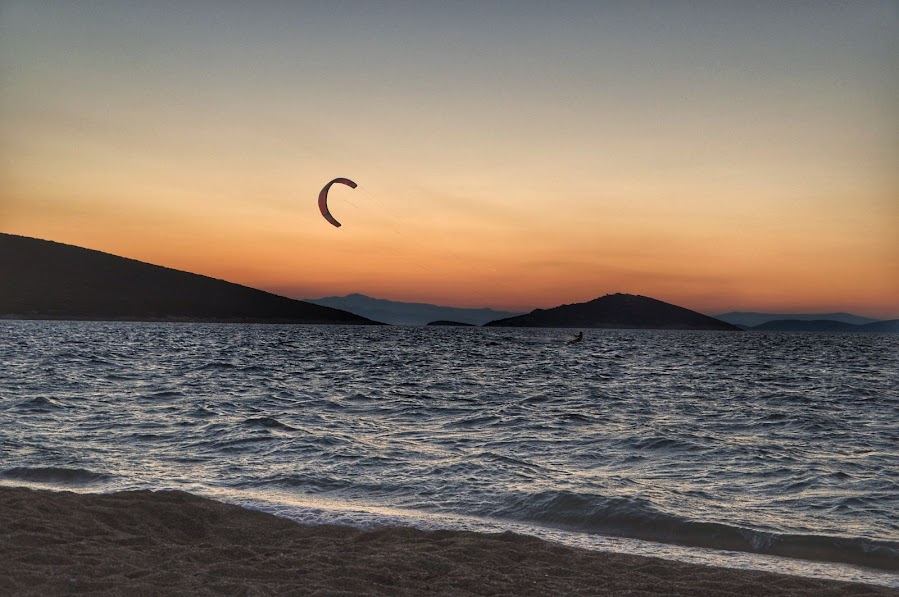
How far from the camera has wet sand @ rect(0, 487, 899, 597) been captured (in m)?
7.11

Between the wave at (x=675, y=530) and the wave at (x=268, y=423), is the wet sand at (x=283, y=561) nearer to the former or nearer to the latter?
the wave at (x=675, y=530)

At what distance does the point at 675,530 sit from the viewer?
10953 mm

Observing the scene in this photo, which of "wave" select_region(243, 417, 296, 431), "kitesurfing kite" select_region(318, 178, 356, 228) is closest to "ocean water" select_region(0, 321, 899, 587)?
"wave" select_region(243, 417, 296, 431)

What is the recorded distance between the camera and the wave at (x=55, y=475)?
1297 cm

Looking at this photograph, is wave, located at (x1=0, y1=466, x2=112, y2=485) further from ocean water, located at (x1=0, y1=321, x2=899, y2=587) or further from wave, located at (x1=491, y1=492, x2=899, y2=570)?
wave, located at (x1=491, y1=492, x2=899, y2=570)

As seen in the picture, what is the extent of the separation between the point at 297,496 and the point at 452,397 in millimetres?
17810

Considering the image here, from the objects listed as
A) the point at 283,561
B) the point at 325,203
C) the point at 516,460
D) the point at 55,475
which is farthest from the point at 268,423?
the point at 325,203

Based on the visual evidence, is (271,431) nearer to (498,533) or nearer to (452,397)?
(498,533)

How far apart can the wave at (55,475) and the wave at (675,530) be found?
7.61 meters

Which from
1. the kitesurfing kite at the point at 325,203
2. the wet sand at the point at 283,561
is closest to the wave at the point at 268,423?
the wet sand at the point at 283,561

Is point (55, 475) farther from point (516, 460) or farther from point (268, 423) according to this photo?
point (516, 460)

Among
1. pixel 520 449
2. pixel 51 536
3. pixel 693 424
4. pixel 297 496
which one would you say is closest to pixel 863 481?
pixel 520 449

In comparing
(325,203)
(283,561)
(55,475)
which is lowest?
(55,475)

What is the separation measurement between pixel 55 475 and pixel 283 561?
7.57 meters
